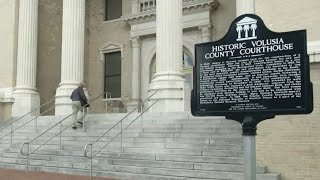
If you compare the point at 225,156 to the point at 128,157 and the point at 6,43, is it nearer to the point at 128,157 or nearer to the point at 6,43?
the point at 128,157

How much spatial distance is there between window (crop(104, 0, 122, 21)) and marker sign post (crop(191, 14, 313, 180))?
18.4m

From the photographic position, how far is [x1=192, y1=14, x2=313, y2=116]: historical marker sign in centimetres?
498

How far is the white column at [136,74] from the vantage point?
856 inches

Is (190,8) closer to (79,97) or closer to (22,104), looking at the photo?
(79,97)

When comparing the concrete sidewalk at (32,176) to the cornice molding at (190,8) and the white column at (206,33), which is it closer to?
the white column at (206,33)

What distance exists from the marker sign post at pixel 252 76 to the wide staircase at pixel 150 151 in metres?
3.81

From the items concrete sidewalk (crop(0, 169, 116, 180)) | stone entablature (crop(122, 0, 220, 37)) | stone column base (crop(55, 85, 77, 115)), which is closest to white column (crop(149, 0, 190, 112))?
stone entablature (crop(122, 0, 220, 37))

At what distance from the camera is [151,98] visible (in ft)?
51.4

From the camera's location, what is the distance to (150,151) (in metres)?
11.5

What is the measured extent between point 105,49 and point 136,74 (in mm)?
2737

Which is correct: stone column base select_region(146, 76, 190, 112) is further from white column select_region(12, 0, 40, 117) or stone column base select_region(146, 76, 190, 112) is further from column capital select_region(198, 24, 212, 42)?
white column select_region(12, 0, 40, 117)

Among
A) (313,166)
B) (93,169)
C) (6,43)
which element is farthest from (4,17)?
(313,166)

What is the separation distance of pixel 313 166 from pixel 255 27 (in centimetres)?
453

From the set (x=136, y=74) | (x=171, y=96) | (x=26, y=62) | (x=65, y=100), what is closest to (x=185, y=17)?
(x=136, y=74)
